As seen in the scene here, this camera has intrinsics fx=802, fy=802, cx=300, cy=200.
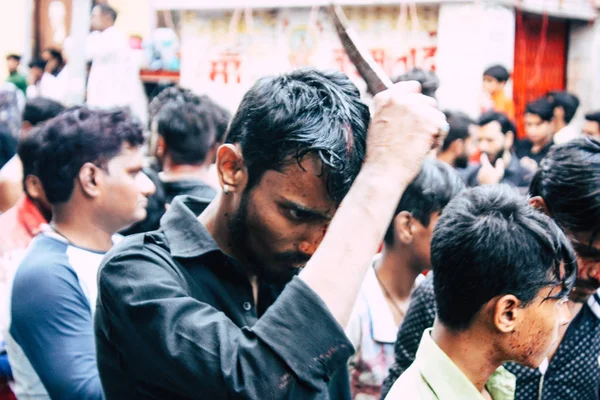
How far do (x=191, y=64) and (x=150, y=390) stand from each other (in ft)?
28.2

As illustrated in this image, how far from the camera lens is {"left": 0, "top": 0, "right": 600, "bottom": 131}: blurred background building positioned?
8945 millimetres

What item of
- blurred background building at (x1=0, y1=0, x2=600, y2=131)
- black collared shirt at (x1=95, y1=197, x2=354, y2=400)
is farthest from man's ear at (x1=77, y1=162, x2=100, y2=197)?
blurred background building at (x1=0, y1=0, x2=600, y2=131)

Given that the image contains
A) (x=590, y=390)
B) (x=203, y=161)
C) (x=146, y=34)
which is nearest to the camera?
(x=590, y=390)

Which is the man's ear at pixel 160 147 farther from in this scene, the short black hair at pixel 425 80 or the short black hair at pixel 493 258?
the short black hair at pixel 493 258

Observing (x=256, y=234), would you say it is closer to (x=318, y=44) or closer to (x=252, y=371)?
(x=252, y=371)

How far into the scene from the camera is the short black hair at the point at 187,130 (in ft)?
15.3

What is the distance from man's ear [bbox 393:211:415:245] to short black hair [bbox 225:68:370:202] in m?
1.63

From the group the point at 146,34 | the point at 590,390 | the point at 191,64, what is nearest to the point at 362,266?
the point at 590,390

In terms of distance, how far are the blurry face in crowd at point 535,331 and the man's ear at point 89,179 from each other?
1757mm

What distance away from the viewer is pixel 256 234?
175 centimetres

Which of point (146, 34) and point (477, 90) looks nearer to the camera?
point (477, 90)

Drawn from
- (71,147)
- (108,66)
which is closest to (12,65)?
(108,66)

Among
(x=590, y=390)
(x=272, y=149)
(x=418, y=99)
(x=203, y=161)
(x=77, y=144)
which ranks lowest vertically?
(x=590, y=390)

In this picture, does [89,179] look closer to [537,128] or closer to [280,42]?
[537,128]
